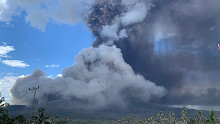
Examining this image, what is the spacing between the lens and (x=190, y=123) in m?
196

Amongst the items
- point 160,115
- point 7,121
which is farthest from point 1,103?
point 160,115

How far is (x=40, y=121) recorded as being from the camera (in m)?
57.3

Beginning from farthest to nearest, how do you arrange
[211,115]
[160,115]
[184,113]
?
[160,115] < [184,113] < [211,115]

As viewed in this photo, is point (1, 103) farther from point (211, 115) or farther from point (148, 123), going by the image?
point (148, 123)

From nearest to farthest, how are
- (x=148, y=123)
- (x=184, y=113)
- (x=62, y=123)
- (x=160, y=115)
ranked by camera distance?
(x=62, y=123)
(x=184, y=113)
(x=160, y=115)
(x=148, y=123)

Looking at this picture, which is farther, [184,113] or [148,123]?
[148,123]

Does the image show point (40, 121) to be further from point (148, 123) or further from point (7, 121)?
point (148, 123)

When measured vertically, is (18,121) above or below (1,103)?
below

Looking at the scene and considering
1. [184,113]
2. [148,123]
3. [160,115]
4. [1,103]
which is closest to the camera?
[1,103]

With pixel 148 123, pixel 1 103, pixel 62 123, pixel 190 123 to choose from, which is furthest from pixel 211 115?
pixel 190 123

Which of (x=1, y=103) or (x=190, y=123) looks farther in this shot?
(x=190, y=123)

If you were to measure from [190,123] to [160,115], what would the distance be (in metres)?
45.9

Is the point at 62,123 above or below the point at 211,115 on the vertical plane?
below

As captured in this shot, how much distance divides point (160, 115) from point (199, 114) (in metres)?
43.4
